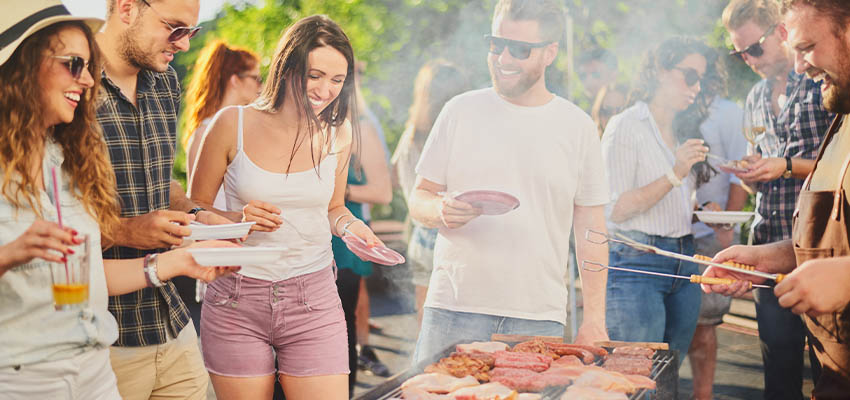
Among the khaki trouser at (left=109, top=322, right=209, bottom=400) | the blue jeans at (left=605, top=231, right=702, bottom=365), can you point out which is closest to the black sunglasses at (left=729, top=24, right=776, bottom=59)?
the blue jeans at (left=605, top=231, right=702, bottom=365)

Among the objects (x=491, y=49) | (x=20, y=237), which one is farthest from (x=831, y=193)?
(x=20, y=237)

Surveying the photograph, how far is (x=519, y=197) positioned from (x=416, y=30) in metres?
7.08

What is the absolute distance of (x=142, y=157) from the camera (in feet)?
9.21

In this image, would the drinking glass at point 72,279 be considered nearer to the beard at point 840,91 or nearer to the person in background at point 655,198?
the beard at point 840,91

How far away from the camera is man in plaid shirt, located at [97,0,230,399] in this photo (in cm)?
274

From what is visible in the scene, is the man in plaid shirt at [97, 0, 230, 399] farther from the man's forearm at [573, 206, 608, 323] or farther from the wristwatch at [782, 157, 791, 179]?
the wristwatch at [782, 157, 791, 179]

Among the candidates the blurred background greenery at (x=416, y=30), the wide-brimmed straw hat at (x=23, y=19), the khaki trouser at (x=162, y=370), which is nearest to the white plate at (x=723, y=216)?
the khaki trouser at (x=162, y=370)

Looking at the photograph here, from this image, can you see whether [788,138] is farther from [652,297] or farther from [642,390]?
[642,390]

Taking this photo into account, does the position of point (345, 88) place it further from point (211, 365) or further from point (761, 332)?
point (761, 332)

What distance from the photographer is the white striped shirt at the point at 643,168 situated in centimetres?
434

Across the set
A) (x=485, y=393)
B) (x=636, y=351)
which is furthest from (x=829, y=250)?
(x=485, y=393)

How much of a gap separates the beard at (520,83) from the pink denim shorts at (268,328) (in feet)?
3.77

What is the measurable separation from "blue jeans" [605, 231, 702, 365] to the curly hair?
0.68 metres

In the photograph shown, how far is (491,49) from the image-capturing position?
11.0 feet
